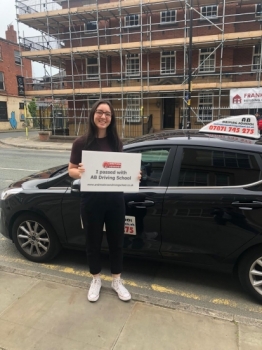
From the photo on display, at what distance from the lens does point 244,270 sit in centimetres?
272

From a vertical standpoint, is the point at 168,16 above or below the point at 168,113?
above

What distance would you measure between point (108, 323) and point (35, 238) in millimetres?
1483

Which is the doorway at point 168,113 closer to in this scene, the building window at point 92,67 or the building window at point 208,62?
the building window at point 208,62

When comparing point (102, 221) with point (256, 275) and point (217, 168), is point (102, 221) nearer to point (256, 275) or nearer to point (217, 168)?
point (217, 168)

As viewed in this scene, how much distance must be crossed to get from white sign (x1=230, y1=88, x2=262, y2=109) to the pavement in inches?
665

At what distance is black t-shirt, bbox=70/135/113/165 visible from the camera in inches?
99.6

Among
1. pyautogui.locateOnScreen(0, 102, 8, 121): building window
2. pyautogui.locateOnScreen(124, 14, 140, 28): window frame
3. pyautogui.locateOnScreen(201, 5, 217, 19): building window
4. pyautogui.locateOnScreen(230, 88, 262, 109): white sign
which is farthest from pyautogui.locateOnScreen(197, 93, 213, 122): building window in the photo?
pyautogui.locateOnScreen(0, 102, 8, 121): building window

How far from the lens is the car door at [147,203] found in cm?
287

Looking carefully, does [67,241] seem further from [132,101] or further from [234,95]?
[132,101]

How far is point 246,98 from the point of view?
1733 centimetres

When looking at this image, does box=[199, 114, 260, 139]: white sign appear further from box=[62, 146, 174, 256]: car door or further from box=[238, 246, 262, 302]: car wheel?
box=[238, 246, 262, 302]: car wheel

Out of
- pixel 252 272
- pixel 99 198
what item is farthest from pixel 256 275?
pixel 99 198

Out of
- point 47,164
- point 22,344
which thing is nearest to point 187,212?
point 22,344

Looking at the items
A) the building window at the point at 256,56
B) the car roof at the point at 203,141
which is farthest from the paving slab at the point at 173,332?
the building window at the point at 256,56
